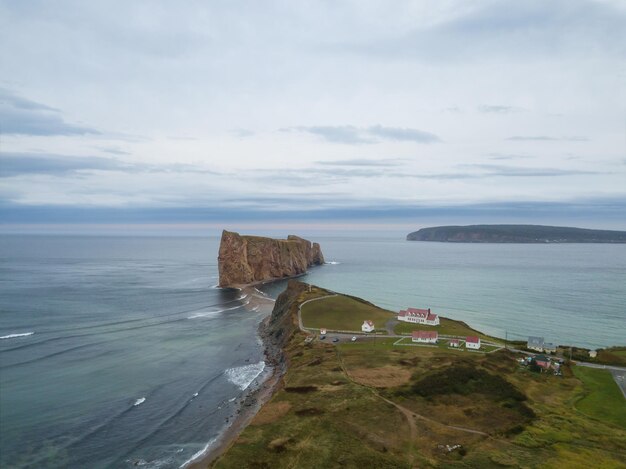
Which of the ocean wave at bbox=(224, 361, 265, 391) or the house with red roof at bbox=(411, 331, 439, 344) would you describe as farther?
the house with red roof at bbox=(411, 331, 439, 344)

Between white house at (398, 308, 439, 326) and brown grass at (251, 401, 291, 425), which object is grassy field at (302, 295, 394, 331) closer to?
white house at (398, 308, 439, 326)

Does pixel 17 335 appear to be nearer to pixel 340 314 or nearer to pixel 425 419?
pixel 340 314

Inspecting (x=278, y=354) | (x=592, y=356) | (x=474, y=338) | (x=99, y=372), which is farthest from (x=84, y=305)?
(x=592, y=356)

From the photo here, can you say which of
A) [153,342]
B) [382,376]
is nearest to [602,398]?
[382,376]

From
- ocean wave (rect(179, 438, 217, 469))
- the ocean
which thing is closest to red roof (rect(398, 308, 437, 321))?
the ocean

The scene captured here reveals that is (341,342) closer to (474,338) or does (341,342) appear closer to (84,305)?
(474,338)

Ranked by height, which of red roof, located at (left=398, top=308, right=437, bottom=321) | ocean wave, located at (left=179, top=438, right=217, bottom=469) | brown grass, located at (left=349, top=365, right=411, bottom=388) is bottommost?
ocean wave, located at (left=179, top=438, right=217, bottom=469)
